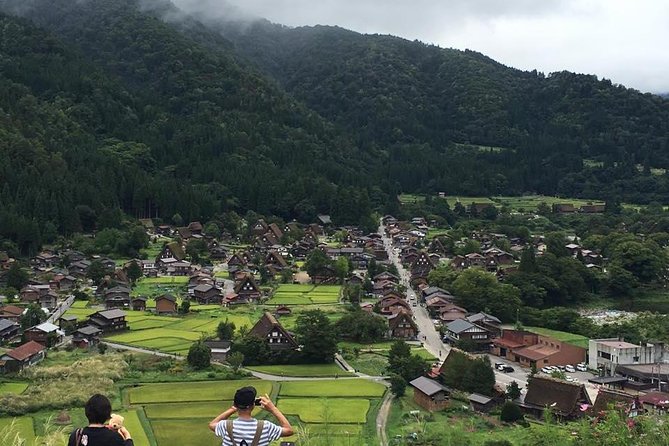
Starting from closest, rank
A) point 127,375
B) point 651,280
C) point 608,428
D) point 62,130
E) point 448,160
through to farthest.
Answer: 1. point 608,428
2. point 127,375
3. point 651,280
4. point 62,130
5. point 448,160

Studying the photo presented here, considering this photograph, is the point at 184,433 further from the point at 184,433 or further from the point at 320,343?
the point at 320,343

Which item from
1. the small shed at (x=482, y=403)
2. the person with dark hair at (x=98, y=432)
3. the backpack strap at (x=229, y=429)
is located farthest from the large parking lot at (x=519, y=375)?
the person with dark hair at (x=98, y=432)

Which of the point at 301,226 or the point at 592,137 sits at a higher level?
the point at 592,137

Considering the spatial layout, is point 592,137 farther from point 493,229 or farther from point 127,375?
point 127,375

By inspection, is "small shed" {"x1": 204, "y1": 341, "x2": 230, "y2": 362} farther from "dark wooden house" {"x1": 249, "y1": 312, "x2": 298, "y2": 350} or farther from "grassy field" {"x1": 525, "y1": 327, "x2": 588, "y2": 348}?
"grassy field" {"x1": 525, "y1": 327, "x2": 588, "y2": 348}

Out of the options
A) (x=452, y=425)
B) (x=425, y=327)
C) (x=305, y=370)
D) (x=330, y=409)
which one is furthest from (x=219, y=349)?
(x=425, y=327)

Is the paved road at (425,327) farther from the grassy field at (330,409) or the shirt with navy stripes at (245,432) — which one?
the shirt with navy stripes at (245,432)

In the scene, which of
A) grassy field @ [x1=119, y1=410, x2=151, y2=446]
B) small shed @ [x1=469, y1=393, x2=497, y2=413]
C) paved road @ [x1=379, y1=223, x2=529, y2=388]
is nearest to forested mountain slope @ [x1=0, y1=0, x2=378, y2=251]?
paved road @ [x1=379, y1=223, x2=529, y2=388]

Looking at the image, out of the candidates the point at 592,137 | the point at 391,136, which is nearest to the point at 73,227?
the point at 391,136
